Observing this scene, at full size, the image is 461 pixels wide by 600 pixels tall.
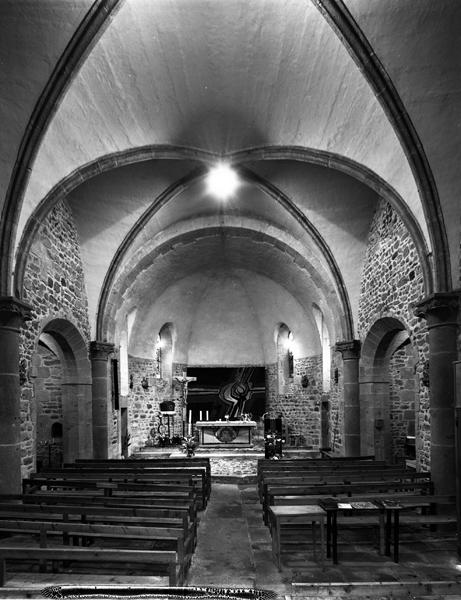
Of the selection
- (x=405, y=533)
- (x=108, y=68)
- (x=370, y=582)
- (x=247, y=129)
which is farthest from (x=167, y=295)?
(x=370, y=582)

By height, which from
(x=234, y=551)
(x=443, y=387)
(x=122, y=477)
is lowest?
(x=234, y=551)

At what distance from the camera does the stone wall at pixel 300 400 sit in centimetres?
2025

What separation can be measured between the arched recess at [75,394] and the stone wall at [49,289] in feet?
1.40

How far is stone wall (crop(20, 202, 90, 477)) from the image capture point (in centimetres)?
1001

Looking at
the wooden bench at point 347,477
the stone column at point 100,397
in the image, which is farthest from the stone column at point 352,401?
the stone column at point 100,397

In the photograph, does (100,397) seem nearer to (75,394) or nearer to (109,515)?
(75,394)

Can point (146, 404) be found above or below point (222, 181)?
below

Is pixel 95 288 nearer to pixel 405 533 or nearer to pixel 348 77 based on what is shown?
pixel 348 77

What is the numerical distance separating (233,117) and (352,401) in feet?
28.7

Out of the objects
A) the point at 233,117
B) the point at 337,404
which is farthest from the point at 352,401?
the point at 233,117

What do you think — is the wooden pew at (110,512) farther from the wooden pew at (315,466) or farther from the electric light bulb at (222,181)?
the electric light bulb at (222,181)

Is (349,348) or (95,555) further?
(349,348)

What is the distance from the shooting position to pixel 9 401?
8656 millimetres

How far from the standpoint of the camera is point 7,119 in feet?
26.6
